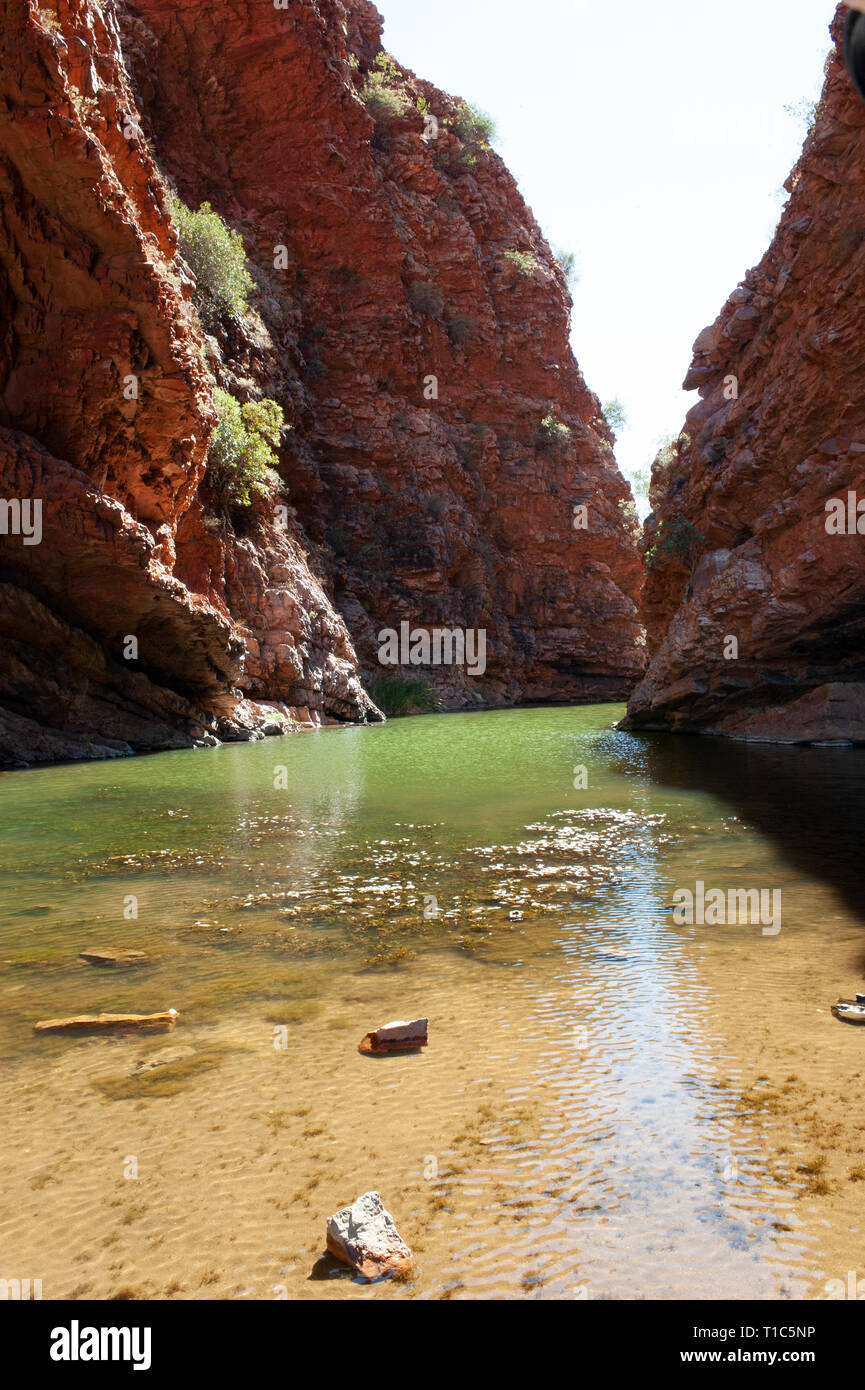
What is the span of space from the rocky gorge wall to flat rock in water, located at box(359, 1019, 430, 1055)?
14.9 metres

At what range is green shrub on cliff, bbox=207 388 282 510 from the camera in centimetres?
2469

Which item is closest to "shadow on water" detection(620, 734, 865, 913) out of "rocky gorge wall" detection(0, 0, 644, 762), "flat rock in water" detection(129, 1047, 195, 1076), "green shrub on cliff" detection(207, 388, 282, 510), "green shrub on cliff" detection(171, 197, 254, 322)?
"flat rock in water" detection(129, 1047, 195, 1076)

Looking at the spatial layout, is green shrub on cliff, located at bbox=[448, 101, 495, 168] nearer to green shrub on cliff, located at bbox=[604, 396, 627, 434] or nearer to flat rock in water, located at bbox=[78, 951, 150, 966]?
green shrub on cliff, located at bbox=[604, 396, 627, 434]

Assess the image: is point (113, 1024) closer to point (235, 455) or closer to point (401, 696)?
point (235, 455)

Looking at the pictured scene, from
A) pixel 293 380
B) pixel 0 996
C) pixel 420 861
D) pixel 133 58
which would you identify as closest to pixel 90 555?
pixel 420 861

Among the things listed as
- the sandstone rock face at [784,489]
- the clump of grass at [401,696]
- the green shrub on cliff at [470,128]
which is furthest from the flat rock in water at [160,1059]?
the green shrub on cliff at [470,128]

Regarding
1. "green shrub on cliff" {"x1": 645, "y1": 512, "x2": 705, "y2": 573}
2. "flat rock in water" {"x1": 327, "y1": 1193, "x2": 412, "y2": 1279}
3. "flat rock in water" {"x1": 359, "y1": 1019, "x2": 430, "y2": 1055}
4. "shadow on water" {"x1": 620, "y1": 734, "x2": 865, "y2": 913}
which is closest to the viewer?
"flat rock in water" {"x1": 327, "y1": 1193, "x2": 412, "y2": 1279}

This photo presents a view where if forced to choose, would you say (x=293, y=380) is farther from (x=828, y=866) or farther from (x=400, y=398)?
A: (x=828, y=866)

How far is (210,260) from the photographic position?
1112 inches

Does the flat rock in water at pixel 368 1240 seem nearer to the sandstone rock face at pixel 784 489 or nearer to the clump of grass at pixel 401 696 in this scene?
the sandstone rock face at pixel 784 489

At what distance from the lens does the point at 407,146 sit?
45062 millimetres

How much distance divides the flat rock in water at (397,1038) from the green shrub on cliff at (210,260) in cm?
2937

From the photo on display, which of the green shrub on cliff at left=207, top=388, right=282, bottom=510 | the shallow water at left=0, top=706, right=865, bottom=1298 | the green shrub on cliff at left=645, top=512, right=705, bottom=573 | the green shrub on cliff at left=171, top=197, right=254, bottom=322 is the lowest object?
the shallow water at left=0, top=706, right=865, bottom=1298

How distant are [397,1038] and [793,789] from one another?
8.26 meters
